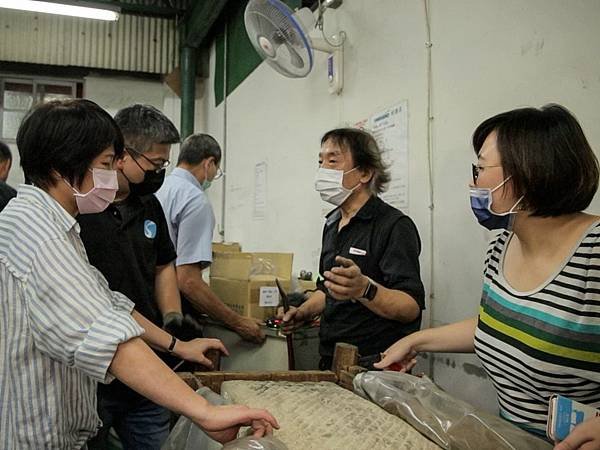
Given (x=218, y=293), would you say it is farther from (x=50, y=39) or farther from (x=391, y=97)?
(x=50, y=39)

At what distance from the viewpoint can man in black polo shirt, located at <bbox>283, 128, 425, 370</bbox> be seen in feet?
4.89

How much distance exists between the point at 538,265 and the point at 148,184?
47.8 inches

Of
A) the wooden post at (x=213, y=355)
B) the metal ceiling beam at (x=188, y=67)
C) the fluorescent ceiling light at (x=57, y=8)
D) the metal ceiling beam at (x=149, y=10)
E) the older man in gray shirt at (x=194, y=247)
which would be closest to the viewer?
the wooden post at (x=213, y=355)

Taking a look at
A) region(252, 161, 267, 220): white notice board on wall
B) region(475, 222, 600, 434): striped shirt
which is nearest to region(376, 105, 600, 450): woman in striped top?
region(475, 222, 600, 434): striped shirt

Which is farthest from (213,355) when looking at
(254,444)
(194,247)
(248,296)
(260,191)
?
(260,191)

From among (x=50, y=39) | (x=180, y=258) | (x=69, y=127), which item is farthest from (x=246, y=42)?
(x=69, y=127)

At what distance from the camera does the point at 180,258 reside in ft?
7.06

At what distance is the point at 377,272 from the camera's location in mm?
1649

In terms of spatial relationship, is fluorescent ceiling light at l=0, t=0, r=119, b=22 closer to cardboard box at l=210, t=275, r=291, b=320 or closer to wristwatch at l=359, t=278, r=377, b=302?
cardboard box at l=210, t=275, r=291, b=320

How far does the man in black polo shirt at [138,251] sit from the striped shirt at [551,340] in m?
0.79

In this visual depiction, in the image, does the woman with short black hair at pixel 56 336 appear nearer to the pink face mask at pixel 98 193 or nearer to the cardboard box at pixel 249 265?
the pink face mask at pixel 98 193

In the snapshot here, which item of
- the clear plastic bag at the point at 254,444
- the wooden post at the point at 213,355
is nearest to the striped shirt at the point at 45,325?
the clear plastic bag at the point at 254,444

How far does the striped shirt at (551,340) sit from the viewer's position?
97 centimetres

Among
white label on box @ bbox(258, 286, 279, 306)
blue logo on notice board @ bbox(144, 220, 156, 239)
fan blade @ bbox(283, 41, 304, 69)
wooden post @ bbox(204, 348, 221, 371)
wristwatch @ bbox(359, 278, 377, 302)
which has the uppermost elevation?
fan blade @ bbox(283, 41, 304, 69)
